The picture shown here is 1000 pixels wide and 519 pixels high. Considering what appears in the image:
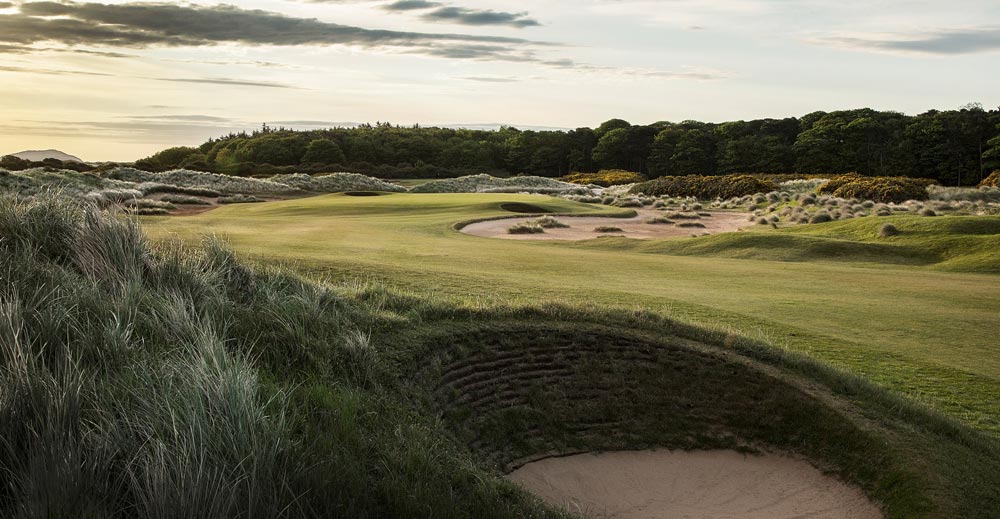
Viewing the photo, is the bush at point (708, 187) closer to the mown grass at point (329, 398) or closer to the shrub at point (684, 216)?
the shrub at point (684, 216)

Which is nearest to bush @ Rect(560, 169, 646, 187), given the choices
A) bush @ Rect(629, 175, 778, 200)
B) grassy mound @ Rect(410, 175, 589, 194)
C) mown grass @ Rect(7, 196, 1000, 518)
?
grassy mound @ Rect(410, 175, 589, 194)

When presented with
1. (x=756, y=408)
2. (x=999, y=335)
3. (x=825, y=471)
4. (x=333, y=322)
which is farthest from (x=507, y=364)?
(x=999, y=335)

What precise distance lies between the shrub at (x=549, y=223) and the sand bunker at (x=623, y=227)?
0.37 metres

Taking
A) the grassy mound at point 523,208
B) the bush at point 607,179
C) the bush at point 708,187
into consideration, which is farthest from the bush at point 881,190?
the bush at point 607,179

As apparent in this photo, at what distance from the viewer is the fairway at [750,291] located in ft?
29.6

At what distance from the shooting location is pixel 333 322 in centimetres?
728

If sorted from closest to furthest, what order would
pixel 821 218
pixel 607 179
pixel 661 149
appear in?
1. pixel 821 218
2. pixel 607 179
3. pixel 661 149

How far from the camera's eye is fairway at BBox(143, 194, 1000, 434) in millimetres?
9008

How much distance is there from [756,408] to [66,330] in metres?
6.38

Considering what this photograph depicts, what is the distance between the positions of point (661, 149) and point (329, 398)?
93617 millimetres

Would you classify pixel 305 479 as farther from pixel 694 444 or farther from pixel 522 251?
pixel 522 251

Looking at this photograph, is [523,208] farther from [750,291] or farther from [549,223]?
[750,291]

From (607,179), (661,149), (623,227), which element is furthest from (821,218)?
(661,149)

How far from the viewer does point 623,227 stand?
32844 mm
